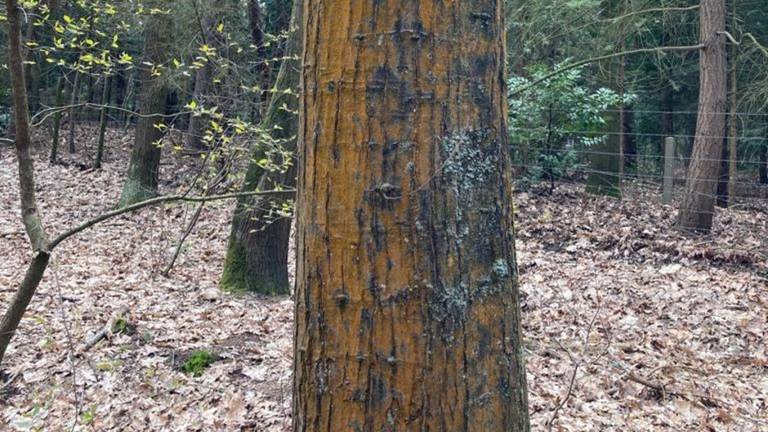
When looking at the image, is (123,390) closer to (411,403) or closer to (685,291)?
(411,403)

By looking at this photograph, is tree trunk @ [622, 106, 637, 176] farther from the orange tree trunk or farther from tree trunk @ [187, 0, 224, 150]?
the orange tree trunk

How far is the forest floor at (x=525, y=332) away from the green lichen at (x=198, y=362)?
0.18 feet

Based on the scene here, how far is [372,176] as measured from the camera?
1.41 meters

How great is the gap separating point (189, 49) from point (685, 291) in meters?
9.30

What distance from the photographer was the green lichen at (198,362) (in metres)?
4.96

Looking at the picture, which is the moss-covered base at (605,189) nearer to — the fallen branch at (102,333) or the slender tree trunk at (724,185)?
the slender tree trunk at (724,185)

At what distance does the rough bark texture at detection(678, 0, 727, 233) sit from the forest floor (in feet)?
1.64

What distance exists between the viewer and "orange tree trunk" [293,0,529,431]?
1.39m

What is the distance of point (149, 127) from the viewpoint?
1153 centimetres

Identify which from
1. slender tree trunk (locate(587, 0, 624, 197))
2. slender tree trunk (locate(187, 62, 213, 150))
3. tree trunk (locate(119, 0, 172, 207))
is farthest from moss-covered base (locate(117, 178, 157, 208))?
slender tree trunk (locate(587, 0, 624, 197))

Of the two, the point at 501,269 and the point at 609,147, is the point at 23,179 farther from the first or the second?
the point at 609,147

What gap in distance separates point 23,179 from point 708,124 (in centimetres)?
994

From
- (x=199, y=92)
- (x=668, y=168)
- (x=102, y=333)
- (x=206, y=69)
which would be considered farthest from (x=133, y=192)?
(x=668, y=168)

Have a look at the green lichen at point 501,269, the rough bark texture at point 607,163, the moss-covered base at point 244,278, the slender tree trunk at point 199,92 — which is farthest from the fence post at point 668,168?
the green lichen at point 501,269
